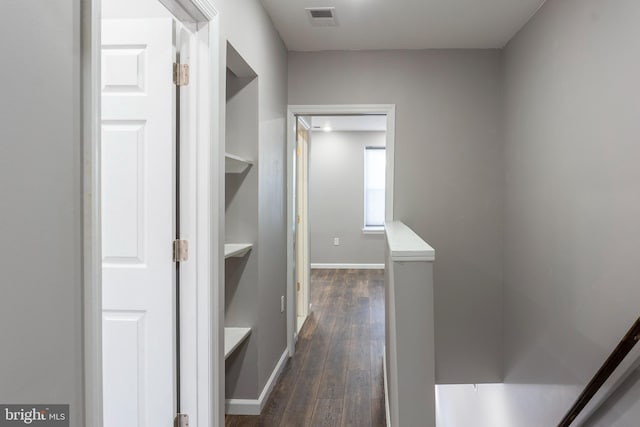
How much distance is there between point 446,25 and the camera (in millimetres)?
3205

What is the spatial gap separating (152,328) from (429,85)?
2943mm

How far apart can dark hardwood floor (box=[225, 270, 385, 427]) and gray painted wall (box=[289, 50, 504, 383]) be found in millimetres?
766

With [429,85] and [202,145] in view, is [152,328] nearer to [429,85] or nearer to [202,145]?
[202,145]

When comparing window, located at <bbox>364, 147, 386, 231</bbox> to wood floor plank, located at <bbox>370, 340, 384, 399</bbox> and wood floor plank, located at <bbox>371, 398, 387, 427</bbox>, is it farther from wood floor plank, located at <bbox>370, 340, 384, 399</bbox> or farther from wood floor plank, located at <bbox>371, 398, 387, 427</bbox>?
wood floor plank, located at <bbox>371, 398, 387, 427</bbox>

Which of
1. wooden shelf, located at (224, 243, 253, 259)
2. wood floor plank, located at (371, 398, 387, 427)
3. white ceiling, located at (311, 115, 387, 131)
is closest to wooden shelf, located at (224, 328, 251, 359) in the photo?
wooden shelf, located at (224, 243, 253, 259)

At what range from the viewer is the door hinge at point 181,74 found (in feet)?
6.13

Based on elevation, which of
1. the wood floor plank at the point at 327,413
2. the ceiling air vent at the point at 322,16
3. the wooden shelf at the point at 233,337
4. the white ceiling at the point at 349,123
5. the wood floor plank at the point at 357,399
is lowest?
the wood floor plank at the point at 327,413

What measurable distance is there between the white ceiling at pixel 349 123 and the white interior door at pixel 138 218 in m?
5.04

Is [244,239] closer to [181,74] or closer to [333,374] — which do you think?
[181,74]

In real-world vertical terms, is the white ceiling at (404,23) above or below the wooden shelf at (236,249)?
above

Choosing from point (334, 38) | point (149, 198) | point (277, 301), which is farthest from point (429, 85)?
point (149, 198)

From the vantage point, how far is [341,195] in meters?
8.34

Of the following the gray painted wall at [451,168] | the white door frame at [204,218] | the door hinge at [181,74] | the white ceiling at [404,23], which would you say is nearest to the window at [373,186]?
the gray painted wall at [451,168]

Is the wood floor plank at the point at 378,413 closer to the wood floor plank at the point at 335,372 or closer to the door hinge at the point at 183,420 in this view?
the wood floor plank at the point at 335,372
